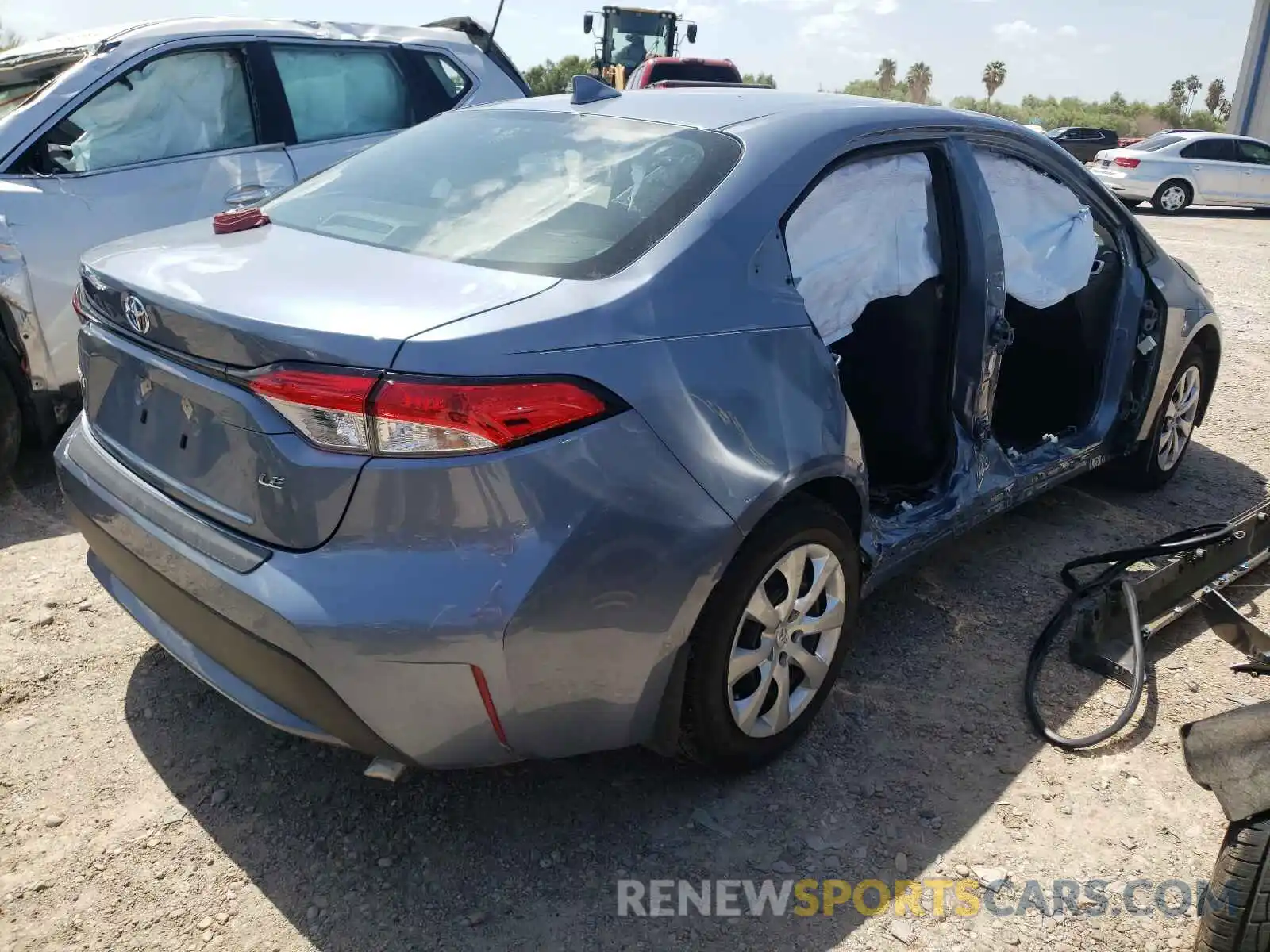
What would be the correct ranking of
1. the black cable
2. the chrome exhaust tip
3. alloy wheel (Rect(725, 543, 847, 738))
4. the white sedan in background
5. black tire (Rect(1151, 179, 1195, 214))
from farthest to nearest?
1. black tire (Rect(1151, 179, 1195, 214))
2. the white sedan in background
3. the black cable
4. alloy wheel (Rect(725, 543, 847, 738))
5. the chrome exhaust tip

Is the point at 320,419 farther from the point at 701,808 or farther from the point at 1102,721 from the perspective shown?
the point at 1102,721

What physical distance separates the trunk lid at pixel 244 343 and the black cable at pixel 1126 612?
189 cm

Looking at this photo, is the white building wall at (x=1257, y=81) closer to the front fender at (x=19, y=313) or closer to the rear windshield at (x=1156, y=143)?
the rear windshield at (x=1156, y=143)

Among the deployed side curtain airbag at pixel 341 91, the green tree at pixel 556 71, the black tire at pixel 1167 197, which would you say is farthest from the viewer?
the green tree at pixel 556 71

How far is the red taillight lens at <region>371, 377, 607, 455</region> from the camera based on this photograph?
182 cm

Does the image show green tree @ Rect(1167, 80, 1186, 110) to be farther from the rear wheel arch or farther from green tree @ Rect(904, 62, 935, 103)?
the rear wheel arch

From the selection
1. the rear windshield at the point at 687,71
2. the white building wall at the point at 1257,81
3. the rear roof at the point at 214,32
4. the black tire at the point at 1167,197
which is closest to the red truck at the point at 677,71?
the rear windshield at the point at 687,71

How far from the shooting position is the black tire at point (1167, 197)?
1734 centimetres

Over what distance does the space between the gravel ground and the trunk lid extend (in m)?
0.79

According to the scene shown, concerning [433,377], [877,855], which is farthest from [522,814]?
[433,377]

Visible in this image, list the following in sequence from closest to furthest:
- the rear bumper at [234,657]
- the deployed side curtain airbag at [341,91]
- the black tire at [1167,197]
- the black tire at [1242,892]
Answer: the black tire at [1242,892], the rear bumper at [234,657], the deployed side curtain airbag at [341,91], the black tire at [1167,197]

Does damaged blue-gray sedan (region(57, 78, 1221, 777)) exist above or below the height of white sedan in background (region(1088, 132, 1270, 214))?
above

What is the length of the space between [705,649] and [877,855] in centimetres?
65

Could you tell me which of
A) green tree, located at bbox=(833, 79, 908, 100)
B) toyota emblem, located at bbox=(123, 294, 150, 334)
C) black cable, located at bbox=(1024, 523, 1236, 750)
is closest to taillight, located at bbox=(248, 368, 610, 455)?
toyota emblem, located at bbox=(123, 294, 150, 334)
